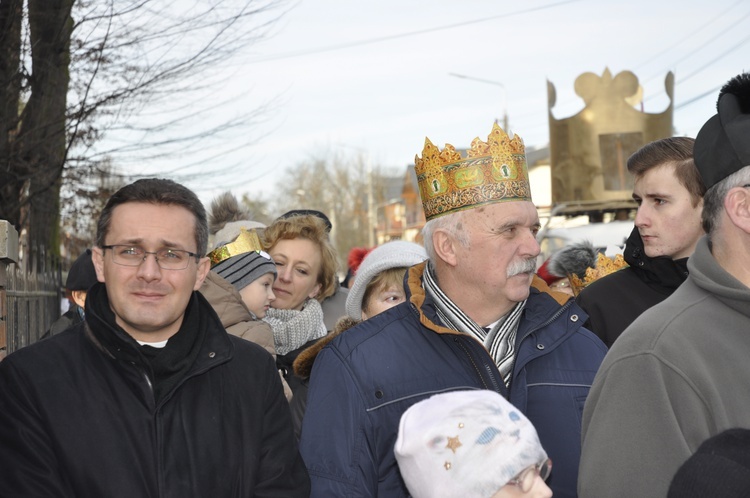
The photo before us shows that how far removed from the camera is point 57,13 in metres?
7.80

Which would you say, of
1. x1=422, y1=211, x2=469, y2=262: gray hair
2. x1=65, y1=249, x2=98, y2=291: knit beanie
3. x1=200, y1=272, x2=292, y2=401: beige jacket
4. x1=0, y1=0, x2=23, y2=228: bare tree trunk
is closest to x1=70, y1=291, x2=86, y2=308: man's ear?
x1=65, y1=249, x2=98, y2=291: knit beanie

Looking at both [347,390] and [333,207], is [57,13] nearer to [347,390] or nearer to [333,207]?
[347,390]

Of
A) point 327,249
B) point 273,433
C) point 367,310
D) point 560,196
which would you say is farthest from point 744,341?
point 560,196

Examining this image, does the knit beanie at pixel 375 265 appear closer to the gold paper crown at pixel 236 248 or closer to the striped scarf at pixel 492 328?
the gold paper crown at pixel 236 248

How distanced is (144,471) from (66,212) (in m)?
8.02

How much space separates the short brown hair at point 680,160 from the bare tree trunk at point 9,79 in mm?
4913

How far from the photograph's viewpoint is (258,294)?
5000 mm

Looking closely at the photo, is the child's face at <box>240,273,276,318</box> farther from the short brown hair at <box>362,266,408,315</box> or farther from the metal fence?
the metal fence

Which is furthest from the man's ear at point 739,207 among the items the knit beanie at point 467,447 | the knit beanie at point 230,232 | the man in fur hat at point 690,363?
the knit beanie at point 230,232

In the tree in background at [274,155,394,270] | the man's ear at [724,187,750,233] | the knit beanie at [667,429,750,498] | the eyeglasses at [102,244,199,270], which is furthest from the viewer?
the tree in background at [274,155,394,270]

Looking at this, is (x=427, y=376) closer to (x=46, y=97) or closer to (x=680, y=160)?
(x=680, y=160)

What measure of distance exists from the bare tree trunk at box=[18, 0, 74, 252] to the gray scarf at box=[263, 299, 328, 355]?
10.9 ft

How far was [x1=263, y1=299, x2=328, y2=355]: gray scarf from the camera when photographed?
5.22 metres

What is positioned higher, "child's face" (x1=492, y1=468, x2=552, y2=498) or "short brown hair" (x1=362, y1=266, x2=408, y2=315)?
"short brown hair" (x1=362, y1=266, x2=408, y2=315)
